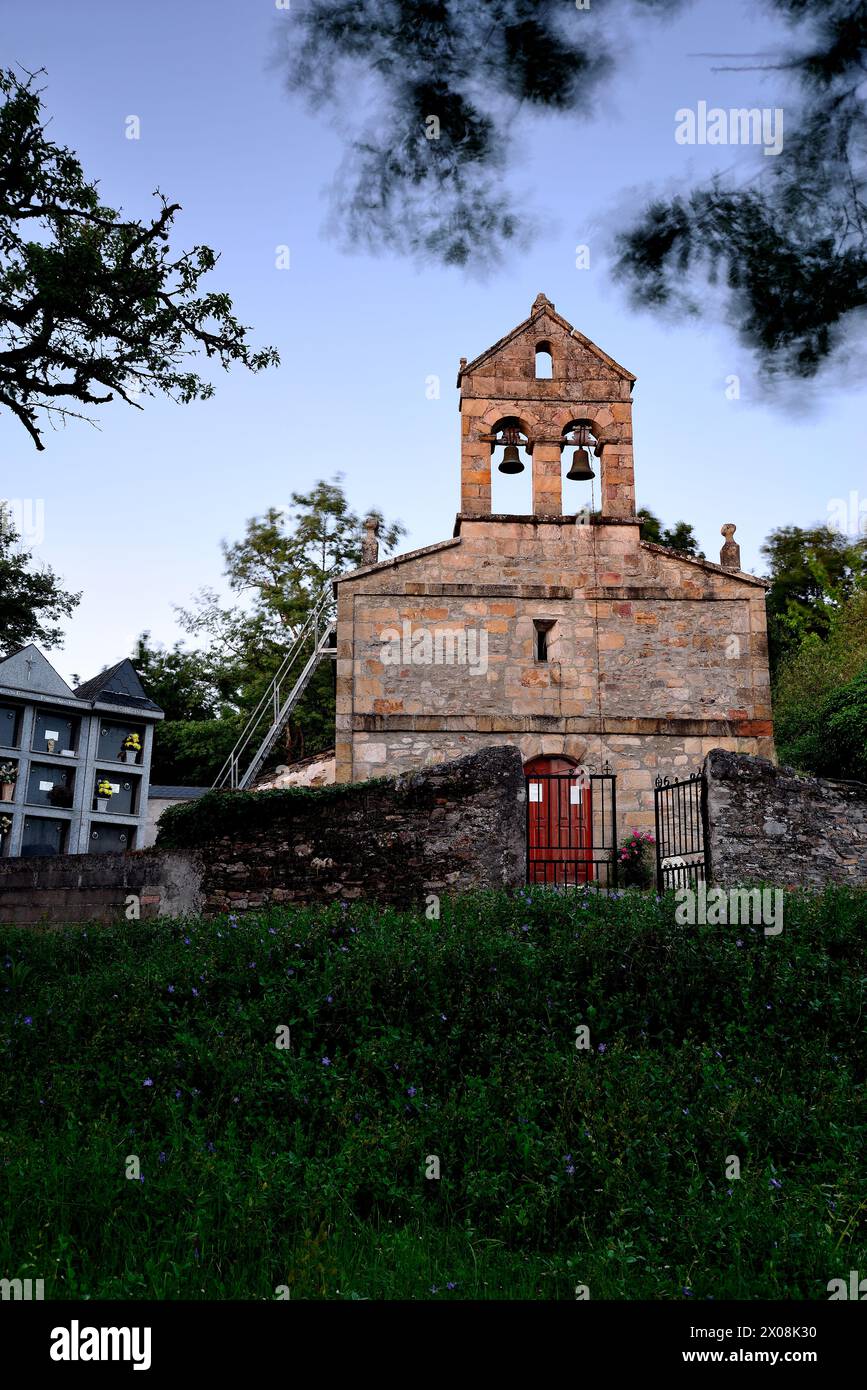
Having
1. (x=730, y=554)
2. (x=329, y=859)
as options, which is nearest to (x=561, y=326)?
(x=730, y=554)

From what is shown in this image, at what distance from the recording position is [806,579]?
39719 millimetres

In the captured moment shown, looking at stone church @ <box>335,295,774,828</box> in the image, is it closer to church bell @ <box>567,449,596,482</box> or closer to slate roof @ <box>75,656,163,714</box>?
church bell @ <box>567,449,596,482</box>

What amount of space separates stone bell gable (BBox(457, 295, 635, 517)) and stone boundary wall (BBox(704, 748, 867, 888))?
8.59m

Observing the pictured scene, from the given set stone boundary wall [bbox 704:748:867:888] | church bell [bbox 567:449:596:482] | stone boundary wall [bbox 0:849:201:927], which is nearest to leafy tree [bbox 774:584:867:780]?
church bell [bbox 567:449:596:482]

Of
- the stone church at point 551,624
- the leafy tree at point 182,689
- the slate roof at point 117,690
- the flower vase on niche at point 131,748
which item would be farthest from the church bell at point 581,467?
the leafy tree at point 182,689

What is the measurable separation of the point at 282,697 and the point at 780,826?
21960 mm

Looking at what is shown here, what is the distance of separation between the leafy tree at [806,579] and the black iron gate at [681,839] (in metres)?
19.0

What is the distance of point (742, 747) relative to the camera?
746 inches

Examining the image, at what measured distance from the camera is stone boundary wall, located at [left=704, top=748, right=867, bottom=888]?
1224 cm

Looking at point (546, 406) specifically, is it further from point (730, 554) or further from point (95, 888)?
point (95, 888)

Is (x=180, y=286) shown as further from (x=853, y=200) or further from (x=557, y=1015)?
(x=557, y=1015)
